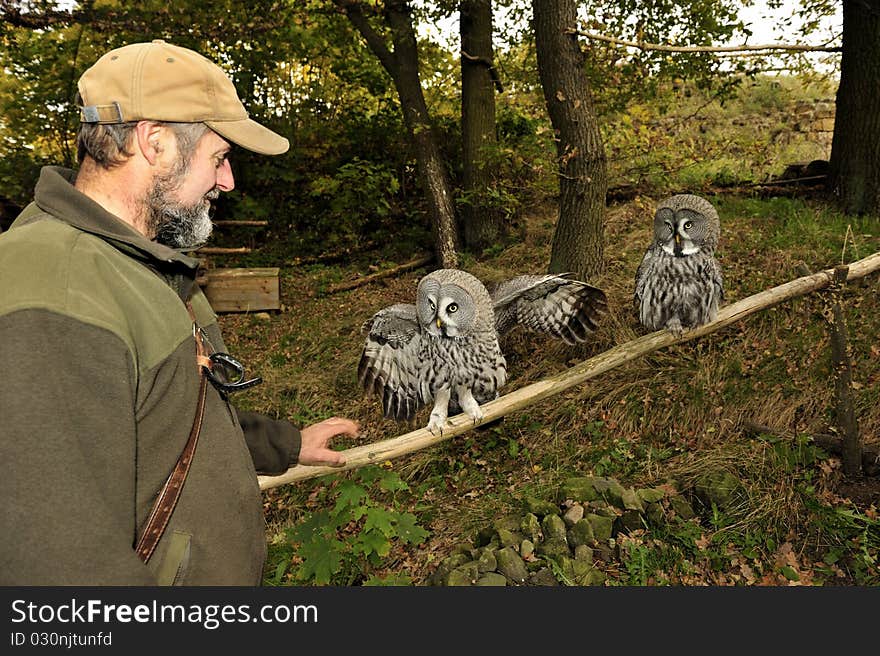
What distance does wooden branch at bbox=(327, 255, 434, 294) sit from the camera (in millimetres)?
8516

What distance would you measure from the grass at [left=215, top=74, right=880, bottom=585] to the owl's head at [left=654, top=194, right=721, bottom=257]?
3.63 ft

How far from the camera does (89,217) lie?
4.30ft

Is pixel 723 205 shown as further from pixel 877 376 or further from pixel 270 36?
pixel 270 36

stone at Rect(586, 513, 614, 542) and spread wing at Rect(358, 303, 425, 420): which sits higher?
spread wing at Rect(358, 303, 425, 420)

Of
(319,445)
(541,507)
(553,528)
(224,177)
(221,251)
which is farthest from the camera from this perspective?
(221,251)

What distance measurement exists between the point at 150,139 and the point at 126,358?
605 millimetres

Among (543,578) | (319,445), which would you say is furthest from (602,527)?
(319,445)

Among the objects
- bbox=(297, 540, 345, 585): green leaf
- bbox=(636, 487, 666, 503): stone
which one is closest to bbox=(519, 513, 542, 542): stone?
bbox=(636, 487, 666, 503): stone

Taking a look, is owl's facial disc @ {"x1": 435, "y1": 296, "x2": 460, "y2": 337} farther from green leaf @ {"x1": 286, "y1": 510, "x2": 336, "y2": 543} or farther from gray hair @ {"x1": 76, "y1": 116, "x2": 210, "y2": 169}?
gray hair @ {"x1": 76, "y1": 116, "x2": 210, "y2": 169}

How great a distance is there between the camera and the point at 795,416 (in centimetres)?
435

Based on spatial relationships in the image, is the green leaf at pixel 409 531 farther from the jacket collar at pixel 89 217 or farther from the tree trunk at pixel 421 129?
the tree trunk at pixel 421 129

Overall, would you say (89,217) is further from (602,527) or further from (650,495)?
(650,495)

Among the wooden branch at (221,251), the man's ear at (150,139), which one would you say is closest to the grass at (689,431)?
the man's ear at (150,139)

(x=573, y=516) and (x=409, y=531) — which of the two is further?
(x=573, y=516)
